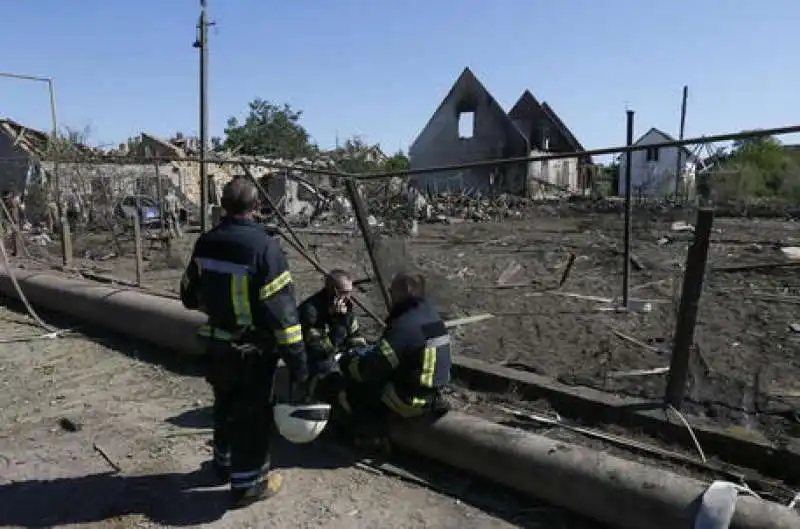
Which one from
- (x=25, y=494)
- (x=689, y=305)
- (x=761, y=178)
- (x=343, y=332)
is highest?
(x=761, y=178)

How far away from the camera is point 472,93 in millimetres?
44531

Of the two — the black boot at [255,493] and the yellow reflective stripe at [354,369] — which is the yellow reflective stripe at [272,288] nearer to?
the yellow reflective stripe at [354,369]

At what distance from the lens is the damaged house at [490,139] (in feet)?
134

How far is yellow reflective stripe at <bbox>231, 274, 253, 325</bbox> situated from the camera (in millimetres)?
3986

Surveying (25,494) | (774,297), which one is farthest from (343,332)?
(774,297)

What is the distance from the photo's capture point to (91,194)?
834 inches

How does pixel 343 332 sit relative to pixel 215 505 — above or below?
above

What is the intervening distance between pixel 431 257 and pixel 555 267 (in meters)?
3.39

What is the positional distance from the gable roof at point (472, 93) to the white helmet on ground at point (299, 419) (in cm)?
4014

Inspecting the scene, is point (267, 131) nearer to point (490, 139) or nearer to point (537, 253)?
point (490, 139)

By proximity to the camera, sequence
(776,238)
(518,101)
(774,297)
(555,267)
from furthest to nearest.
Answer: (518,101) < (776,238) < (555,267) < (774,297)

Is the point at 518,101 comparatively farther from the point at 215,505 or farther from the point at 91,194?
the point at 215,505

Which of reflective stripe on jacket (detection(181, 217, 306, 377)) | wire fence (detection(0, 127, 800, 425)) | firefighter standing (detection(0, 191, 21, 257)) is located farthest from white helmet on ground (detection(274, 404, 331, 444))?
firefighter standing (detection(0, 191, 21, 257))

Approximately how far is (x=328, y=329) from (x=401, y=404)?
3.51 feet
